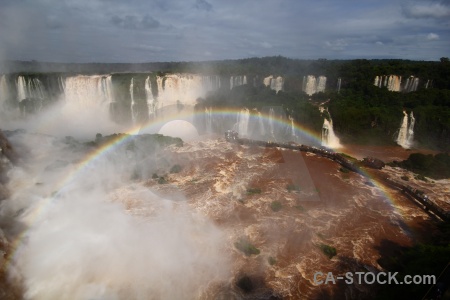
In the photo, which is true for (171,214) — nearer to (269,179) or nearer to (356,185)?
(269,179)

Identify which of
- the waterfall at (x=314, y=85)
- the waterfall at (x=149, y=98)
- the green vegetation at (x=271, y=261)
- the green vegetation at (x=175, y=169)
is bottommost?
the green vegetation at (x=271, y=261)

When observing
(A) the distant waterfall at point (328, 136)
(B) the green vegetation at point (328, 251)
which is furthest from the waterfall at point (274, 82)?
(B) the green vegetation at point (328, 251)

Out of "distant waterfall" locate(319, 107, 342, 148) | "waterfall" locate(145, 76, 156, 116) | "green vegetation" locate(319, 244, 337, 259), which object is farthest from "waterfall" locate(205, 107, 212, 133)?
"green vegetation" locate(319, 244, 337, 259)

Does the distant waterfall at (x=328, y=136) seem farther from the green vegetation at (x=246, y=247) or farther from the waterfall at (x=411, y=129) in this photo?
the green vegetation at (x=246, y=247)

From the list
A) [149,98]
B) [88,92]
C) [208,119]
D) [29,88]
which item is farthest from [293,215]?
[29,88]

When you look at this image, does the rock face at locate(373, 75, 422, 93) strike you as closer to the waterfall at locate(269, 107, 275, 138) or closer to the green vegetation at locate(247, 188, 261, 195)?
the waterfall at locate(269, 107, 275, 138)

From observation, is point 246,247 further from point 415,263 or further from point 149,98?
point 149,98
